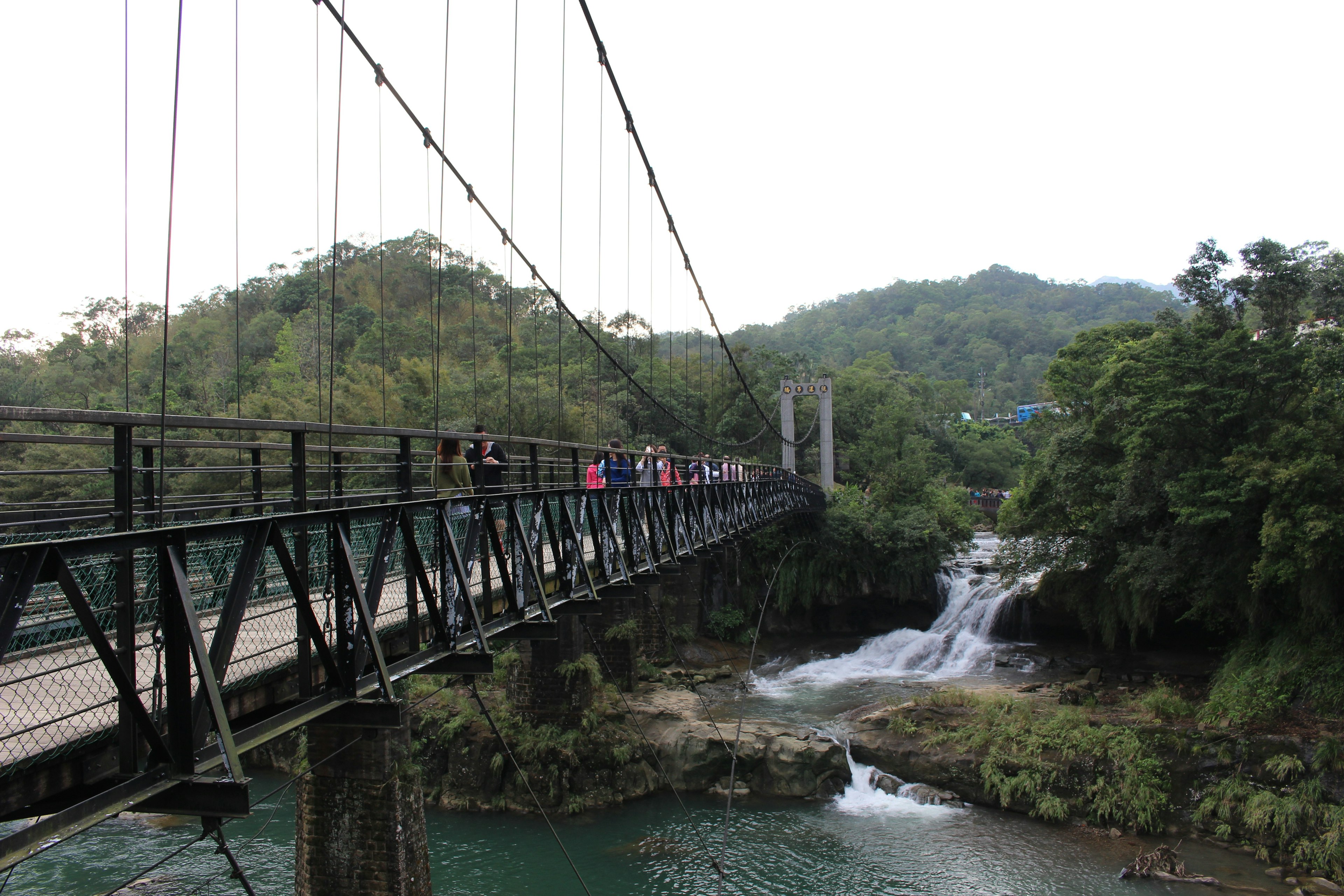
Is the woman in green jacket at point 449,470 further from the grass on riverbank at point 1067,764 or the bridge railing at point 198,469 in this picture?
the grass on riverbank at point 1067,764

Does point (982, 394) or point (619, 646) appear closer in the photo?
point (619, 646)

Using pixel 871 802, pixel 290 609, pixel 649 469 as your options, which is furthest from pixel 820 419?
pixel 290 609

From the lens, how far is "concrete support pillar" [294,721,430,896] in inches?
304

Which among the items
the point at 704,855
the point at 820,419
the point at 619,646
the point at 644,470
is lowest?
the point at 704,855

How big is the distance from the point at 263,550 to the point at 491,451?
5000 millimetres

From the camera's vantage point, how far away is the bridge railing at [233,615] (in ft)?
9.77

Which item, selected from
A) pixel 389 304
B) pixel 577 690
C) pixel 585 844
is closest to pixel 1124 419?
pixel 577 690

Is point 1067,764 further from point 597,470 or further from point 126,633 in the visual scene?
point 126,633

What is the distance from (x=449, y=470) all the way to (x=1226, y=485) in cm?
1305

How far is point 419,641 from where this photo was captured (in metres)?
5.21

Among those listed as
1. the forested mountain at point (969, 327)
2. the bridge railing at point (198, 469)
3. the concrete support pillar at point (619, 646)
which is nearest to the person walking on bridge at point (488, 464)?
the bridge railing at point (198, 469)

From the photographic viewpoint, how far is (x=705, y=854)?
12.0 meters

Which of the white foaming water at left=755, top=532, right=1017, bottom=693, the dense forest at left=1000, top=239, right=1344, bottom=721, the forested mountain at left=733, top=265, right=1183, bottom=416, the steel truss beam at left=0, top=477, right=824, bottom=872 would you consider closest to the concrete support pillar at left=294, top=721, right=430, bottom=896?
the steel truss beam at left=0, top=477, right=824, bottom=872

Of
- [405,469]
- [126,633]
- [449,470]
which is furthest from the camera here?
[449,470]
